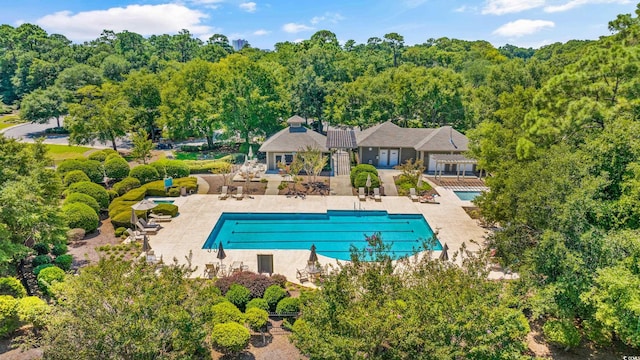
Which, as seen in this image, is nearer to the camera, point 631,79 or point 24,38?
point 631,79

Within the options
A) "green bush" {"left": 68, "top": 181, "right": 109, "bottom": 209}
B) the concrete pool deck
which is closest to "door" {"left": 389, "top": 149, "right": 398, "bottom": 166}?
the concrete pool deck

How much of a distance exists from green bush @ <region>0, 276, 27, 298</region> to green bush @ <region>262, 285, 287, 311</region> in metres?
9.06

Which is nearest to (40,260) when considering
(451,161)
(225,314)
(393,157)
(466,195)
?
(225,314)

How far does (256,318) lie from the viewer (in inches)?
545

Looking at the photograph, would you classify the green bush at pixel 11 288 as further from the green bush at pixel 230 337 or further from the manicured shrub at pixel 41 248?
the green bush at pixel 230 337

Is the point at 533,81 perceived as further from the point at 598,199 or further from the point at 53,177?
the point at 53,177

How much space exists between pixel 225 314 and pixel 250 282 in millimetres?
2426

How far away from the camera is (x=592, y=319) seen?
40.7 feet

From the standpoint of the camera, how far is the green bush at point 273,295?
50.5 ft

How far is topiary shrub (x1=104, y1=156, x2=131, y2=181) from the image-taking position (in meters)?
30.1

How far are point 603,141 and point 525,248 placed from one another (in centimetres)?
474

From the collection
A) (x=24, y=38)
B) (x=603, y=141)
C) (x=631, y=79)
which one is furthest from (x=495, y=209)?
(x=24, y=38)

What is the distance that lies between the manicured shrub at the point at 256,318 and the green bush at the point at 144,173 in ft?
64.5

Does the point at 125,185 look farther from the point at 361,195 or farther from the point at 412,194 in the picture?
the point at 412,194
